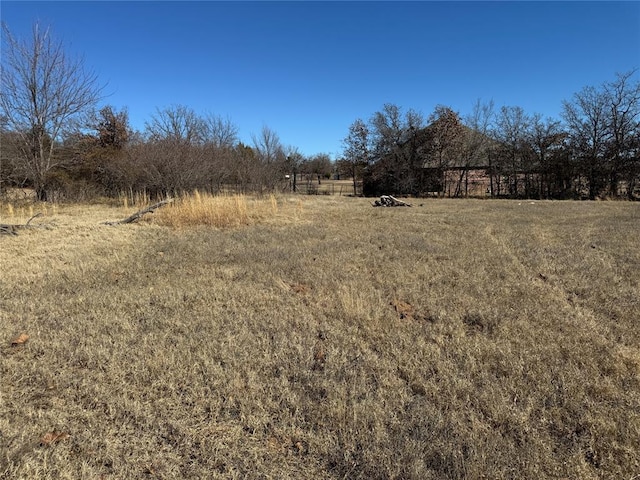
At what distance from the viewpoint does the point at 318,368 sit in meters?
2.72

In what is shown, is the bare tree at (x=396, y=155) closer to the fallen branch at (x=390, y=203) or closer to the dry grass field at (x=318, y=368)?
the fallen branch at (x=390, y=203)

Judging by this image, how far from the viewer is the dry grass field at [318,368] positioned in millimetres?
1859

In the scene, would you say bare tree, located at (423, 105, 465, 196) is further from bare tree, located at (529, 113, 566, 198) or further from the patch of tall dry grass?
the patch of tall dry grass

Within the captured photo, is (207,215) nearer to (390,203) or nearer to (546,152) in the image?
(390,203)

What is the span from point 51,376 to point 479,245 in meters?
6.77

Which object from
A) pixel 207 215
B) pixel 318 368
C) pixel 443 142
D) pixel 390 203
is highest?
pixel 443 142

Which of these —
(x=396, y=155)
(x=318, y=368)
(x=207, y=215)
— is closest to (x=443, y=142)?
(x=396, y=155)

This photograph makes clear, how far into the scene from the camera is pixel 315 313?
3.74 m

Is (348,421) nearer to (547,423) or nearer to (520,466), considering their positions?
(520,466)

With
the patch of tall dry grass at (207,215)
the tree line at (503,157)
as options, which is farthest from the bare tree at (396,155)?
the patch of tall dry grass at (207,215)

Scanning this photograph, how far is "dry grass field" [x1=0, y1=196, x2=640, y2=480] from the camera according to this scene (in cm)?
186

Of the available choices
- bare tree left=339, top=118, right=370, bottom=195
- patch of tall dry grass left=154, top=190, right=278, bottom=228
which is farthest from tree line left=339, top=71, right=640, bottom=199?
patch of tall dry grass left=154, top=190, right=278, bottom=228

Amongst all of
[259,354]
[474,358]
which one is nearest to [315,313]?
[259,354]

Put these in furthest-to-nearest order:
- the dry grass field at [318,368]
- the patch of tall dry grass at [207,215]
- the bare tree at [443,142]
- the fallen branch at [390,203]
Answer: the bare tree at [443,142], the fallen branch at [390,203], the patch of tall dry grass at [207,215], the dry grass field at [318,368]
